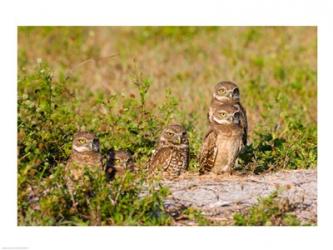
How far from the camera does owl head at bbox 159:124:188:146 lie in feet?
29.3

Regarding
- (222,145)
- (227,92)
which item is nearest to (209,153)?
(222,145)

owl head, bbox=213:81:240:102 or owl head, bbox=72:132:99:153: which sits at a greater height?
owl head, bbox=213:81:240:102

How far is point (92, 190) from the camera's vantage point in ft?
25.3

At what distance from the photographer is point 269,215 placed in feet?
25.4

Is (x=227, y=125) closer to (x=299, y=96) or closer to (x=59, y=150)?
(x=59, y=150)

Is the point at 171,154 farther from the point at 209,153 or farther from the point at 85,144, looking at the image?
the point at 85,144

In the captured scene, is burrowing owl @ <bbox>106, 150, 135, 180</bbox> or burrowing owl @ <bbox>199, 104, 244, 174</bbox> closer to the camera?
burrowing owl @ <bbox>106, 150, 135, 180</bbox>

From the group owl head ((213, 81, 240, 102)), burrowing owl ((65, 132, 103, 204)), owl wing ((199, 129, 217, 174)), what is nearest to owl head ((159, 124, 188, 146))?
owl wing ((199, 129, 217, 174))

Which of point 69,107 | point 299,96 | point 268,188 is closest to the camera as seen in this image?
point 268,188

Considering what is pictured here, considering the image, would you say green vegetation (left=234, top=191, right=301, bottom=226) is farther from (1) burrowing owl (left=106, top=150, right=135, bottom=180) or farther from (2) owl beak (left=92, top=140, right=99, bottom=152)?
(2) owl beak (left=92, top=140, right=99, bottom=152)

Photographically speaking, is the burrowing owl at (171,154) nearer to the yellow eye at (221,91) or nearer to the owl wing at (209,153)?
the owl wing at (209,153)

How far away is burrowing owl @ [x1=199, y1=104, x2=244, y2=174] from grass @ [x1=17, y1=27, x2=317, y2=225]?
0.87ft
